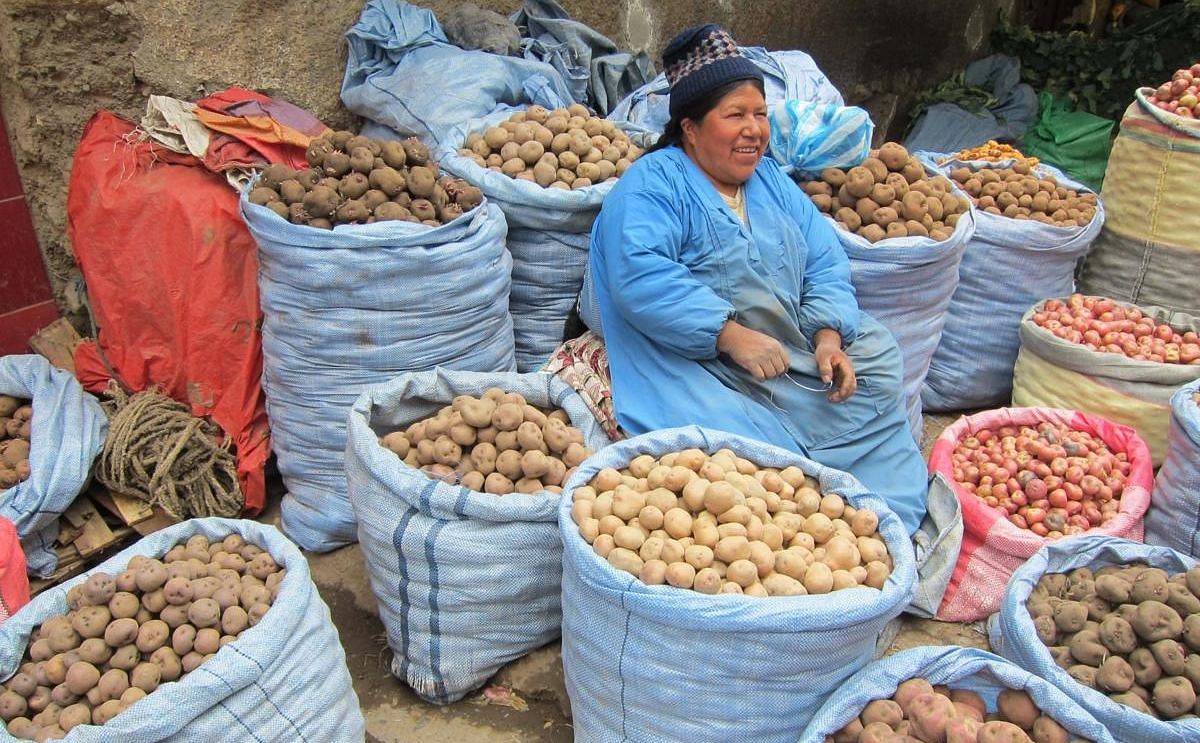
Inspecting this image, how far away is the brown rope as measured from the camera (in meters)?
3.08

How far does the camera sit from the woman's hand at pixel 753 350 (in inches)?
110

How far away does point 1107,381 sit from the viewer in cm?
354

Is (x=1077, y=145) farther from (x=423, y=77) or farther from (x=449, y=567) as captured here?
(x=449, y=567)

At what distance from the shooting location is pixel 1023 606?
229cm

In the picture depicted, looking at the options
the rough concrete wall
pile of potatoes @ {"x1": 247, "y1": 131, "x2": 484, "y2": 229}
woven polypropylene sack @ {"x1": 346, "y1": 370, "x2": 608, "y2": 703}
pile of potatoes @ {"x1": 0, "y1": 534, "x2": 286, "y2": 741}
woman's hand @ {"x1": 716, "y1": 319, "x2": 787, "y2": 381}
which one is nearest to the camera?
pile of potatoes @ {"x1": 0, "y1": 534, "x2": 286, "y2": 741}

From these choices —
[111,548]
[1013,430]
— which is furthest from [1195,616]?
[111,548]

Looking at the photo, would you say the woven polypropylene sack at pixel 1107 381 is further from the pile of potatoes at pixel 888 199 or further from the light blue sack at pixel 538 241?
the light blue sack at pixel 538 241

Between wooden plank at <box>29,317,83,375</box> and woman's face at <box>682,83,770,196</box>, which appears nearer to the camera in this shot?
woman's face at <box>682,83,770,196</box>

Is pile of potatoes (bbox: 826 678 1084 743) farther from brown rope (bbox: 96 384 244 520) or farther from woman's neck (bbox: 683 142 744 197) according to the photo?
brown rope (bbox: 96 384 244 520)

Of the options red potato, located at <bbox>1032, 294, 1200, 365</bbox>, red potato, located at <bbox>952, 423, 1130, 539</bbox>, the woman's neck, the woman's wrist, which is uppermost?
the woman's neck

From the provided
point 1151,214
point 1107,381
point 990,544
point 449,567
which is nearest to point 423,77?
point 449,567

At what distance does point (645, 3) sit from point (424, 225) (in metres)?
2.87

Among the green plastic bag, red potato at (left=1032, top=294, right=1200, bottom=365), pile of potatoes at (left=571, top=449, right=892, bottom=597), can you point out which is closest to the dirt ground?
pile of potatoes at (left=571, top=449, right=892, bottom=597)

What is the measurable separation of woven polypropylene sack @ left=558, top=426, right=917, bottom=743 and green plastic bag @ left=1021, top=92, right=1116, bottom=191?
5297 mm
